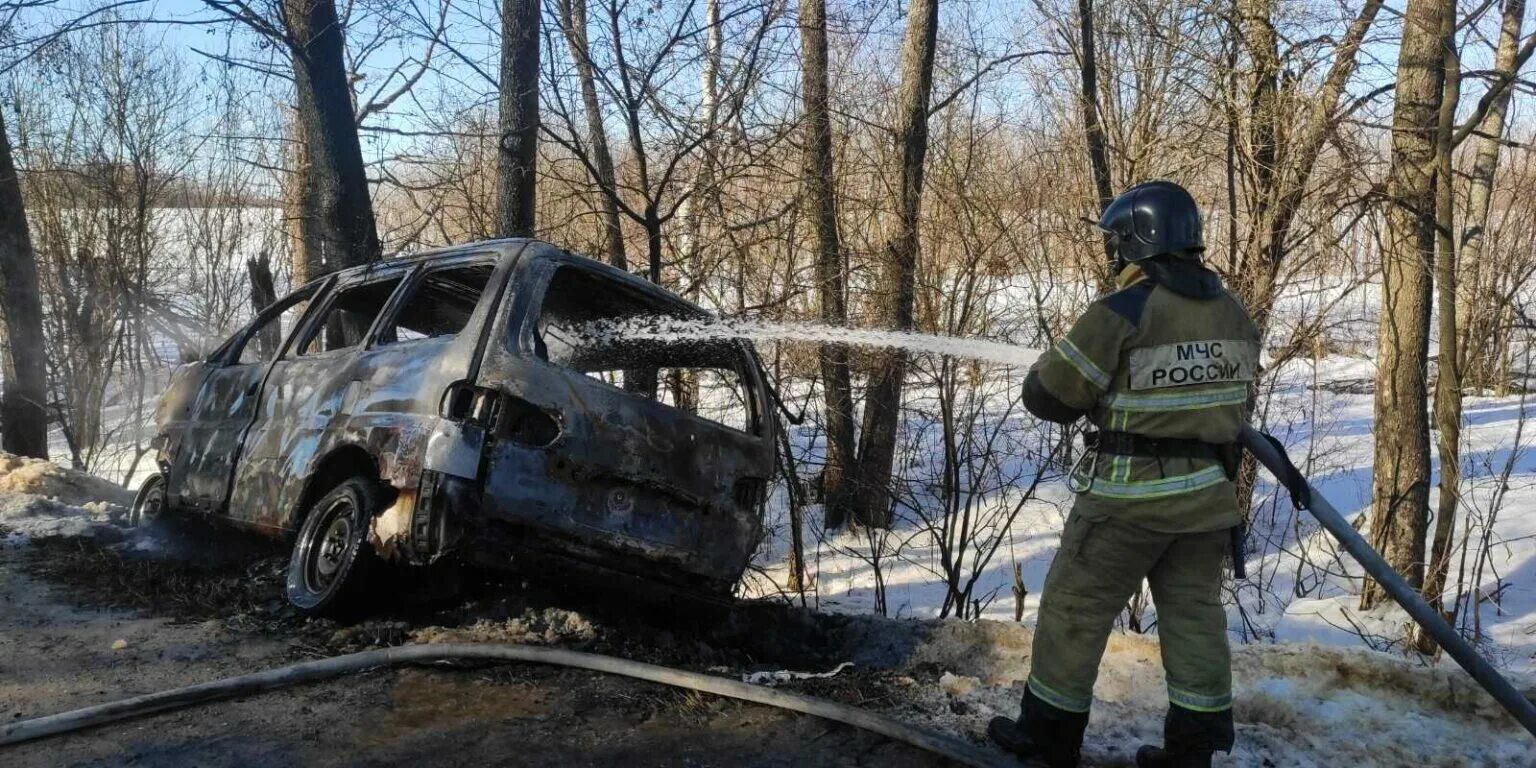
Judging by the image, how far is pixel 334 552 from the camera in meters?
4.28

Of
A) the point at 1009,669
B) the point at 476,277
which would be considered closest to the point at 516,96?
the point at 476,277

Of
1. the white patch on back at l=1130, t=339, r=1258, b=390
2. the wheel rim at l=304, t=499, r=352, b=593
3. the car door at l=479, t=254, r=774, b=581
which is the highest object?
the white patch on back at l=1130, t=339, r=1258, b=390

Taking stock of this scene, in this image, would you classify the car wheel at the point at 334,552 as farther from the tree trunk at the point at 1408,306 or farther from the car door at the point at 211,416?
the tree trunk at the point at 1408,306

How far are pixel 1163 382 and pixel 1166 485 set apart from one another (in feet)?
0.93

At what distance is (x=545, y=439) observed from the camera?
3959 millimetres

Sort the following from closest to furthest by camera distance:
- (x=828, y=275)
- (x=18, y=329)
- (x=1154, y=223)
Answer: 1. (x=1154, y=223)
2. (x=828, y=275)
3. (x=18, y=329)

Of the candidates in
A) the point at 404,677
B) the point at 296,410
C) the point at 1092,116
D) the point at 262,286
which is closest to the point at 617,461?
the point at 404,677

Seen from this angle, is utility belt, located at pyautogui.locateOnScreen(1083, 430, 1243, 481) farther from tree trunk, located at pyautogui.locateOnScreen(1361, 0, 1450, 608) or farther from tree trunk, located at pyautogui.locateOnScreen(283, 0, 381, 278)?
tree trunk, located at pyautogui.locateOnScreen(283, 0, 381, 278)

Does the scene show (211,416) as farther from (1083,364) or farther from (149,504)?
(1083,364)

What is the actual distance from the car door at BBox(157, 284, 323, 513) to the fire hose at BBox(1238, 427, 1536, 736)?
4.70m

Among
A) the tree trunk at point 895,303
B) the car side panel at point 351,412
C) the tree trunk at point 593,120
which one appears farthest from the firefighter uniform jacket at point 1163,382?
the tree trunk at point 593,120

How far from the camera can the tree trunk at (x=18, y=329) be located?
11039 mm

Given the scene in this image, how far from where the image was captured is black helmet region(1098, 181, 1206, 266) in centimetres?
295

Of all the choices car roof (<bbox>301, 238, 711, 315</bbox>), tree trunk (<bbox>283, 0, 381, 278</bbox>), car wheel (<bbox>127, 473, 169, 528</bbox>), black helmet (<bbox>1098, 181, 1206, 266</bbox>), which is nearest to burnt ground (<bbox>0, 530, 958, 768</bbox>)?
car wheel (<bbox>127, 473, 169, 528</bbox>)
